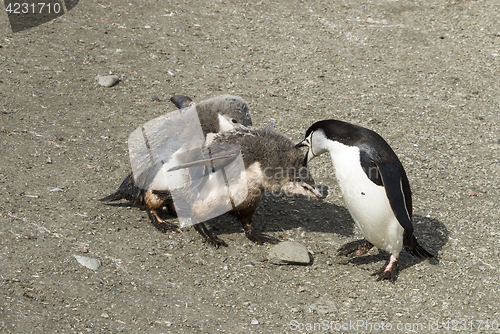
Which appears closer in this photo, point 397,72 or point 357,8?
point 397,72

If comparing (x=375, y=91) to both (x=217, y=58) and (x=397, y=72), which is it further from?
(x=217, y=58)

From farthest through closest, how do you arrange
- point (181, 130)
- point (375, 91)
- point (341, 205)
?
point (375, 91), point (341, 205), point (181, 130)

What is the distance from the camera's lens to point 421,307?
12.2 feet

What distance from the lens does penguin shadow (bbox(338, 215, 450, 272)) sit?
14.1ft

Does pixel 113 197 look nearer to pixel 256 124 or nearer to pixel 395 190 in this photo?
pixel 256 124

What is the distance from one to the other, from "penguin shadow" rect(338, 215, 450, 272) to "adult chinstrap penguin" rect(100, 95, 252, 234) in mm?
1482

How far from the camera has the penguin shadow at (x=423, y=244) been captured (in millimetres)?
4285

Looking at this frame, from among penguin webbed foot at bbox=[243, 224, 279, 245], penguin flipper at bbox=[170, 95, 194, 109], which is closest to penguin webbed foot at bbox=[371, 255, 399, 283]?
penguin webbed foot at bbox=[243, 224, 279, 245]

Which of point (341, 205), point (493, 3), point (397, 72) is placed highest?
point (493, 3)

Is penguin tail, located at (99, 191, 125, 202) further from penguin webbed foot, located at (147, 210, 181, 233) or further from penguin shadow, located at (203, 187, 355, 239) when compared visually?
penguin shadow, located at (203, 187, 355, 239)

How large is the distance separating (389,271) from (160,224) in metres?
2.03

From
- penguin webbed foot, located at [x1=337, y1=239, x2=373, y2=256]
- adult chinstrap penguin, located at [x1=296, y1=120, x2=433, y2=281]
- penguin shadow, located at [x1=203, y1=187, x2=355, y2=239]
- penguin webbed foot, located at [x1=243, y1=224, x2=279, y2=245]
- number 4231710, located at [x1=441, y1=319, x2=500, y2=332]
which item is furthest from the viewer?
penguin shadow, located at [x1=203, y1=187, x2=355, y2=239]

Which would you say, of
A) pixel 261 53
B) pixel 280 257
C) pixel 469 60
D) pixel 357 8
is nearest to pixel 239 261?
pixel 280 257

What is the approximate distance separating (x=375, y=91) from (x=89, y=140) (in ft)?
13.0
